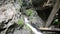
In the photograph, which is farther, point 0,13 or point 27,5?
point 27,5

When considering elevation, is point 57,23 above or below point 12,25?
below

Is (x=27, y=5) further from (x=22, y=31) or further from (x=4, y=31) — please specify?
(x=4, y=31)

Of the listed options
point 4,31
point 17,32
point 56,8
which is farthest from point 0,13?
point 56,8

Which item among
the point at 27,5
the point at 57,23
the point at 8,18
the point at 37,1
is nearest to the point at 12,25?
the point at 8,18

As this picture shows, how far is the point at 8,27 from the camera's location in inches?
180

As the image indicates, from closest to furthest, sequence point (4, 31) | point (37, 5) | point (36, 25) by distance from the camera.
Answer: point (4, 31)
point (36, 25)
point (37, 5)

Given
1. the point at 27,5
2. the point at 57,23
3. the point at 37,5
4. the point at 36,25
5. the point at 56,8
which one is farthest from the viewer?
the point at 27,5

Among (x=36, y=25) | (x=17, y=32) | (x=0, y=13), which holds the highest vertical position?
(x=0, y=13)

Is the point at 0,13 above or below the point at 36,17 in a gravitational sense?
above

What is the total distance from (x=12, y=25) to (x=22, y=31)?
2.31ft

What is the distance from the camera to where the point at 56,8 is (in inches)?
186

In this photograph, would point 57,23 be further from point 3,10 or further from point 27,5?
point 27,5

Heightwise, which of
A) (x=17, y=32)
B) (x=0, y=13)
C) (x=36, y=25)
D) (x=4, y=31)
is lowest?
(x=36, y=25)

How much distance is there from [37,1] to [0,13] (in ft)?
10.3
